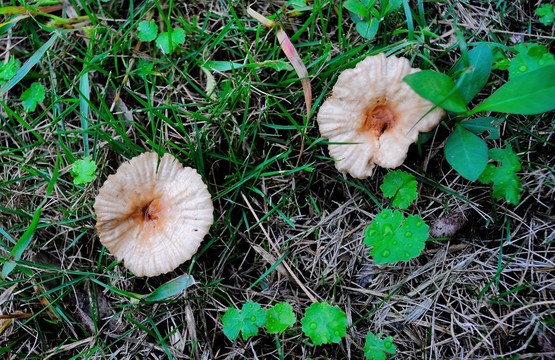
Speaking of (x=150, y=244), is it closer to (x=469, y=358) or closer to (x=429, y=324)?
(x=429, y=324)

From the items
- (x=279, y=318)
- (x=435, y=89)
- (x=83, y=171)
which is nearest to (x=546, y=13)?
(x=435, y=89)

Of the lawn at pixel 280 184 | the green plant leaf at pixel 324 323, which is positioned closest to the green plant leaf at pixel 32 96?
the lawn at pixel 280 184

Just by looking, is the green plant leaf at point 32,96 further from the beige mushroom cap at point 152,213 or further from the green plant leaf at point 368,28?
the green plant leaf at point 368,28

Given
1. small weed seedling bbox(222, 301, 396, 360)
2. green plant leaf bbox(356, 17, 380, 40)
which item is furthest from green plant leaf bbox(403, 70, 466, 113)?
small weed seedling bbox(222, 301, 396, 360)

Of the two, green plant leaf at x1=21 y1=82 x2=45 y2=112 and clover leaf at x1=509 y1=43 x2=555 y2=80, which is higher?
green plant leaf at x1=21 y1=82 x2=45 y2=112

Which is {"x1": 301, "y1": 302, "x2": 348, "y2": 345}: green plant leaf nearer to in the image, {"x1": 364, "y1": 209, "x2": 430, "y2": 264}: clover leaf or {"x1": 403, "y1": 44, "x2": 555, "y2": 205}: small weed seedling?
{"x1": 364, "y1": 209, "x2": 430, "y2": 264}: clover leaf

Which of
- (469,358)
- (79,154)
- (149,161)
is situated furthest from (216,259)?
(469,358)
